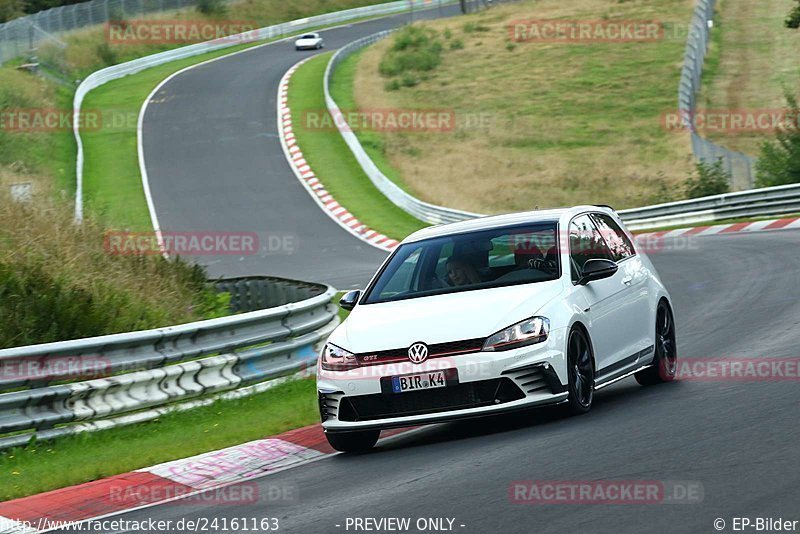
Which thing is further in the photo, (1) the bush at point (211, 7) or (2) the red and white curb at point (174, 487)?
(1) the bush at point (211, 7)

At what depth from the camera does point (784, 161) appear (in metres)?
34.6

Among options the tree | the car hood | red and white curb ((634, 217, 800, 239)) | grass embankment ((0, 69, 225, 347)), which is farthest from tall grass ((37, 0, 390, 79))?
the car hood

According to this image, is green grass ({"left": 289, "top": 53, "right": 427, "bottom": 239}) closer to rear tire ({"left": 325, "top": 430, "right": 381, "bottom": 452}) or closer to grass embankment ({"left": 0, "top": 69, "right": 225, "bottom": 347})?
grass embankment ({"left": 0, "top": 69, "right": 225, "bottom": 347})

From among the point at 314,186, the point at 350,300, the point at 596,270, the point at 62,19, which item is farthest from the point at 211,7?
the point at 596,270

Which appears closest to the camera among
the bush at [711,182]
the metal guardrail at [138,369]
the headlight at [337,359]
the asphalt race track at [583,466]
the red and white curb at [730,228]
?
the asphalt race track at [583,466]

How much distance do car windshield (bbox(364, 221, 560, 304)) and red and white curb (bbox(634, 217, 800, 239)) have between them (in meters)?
19.6

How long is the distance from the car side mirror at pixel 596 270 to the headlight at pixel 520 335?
94cm

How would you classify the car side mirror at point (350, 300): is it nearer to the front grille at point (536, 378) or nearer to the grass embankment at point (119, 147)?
the front grille at point (536, 378)

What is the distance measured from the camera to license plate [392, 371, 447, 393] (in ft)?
29.1

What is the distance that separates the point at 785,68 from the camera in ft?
184

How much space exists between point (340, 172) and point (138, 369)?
31526 mm

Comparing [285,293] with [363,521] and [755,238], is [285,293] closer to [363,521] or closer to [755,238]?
[363,521]

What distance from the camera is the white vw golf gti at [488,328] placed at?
29.2 feet

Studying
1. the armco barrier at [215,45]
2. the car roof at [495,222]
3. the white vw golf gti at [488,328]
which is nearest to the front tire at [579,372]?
the white vw golf gti at [488,328]
